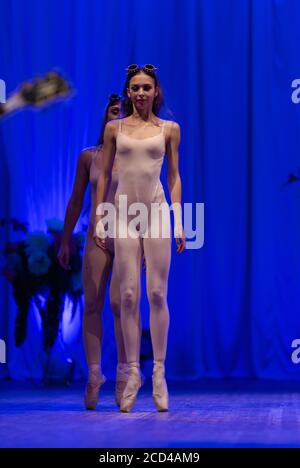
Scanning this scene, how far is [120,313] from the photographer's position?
4.45 m

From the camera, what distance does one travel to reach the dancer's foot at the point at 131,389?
13.5ft

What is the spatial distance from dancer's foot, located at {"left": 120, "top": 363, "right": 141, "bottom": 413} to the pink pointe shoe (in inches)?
7.9

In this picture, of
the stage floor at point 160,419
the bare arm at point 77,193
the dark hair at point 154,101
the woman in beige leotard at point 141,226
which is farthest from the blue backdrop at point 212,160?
the woman in beige leotard at point 141,226

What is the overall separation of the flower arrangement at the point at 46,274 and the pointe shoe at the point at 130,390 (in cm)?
218

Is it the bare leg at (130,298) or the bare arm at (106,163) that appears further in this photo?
the bare arm at (106,163)

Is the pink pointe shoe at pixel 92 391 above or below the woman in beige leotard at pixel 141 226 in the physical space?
below

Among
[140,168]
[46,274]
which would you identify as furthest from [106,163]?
[46,274]

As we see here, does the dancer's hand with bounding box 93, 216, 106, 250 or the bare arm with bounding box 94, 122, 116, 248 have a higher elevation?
the bare arm with bounding box 94, 122, 116, 248

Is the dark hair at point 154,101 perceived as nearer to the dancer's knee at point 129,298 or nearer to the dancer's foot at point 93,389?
the dancer's knee at point 129,298

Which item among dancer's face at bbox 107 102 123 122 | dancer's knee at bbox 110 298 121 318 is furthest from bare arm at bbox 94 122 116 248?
dancer's knee at bbox 110 298 121 318

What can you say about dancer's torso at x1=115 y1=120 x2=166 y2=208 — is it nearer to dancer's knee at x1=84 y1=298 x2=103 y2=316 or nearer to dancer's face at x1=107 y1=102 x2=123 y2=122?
dancer's face at x1=107 y1=102 x2=123 y2=122

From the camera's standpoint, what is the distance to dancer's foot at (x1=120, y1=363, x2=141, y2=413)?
13.5 ft

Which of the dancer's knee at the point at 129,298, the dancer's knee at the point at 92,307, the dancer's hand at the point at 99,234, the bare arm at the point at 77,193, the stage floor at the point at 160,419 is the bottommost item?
the stage floor at the point at 160,419

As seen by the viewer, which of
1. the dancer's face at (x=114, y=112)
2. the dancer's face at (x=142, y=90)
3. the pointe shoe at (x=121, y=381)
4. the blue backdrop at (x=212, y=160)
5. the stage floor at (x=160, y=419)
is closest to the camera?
the stage floor at (x=160, y=419)
